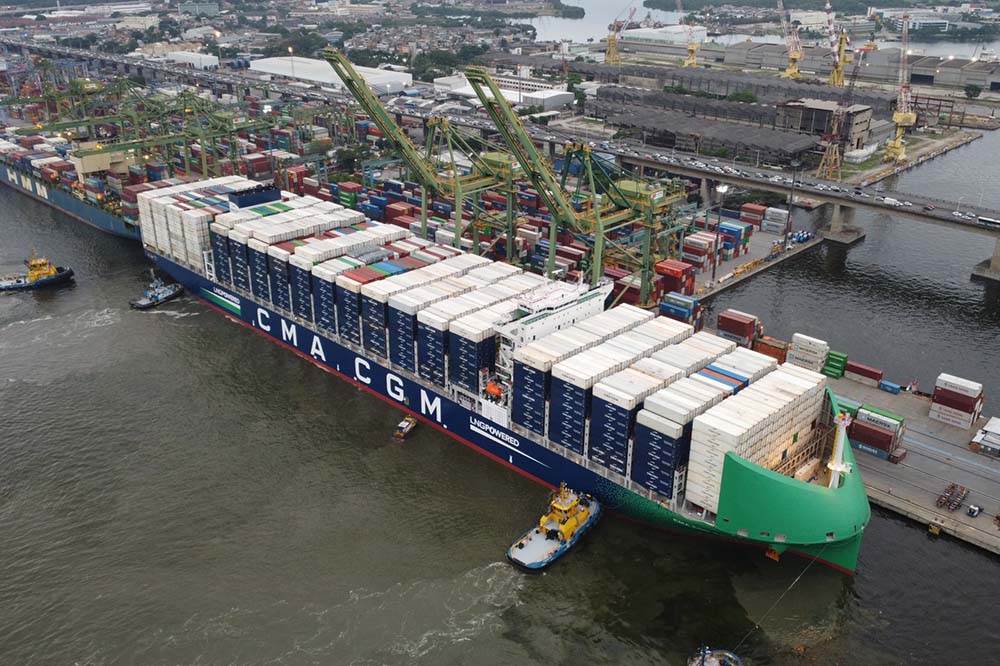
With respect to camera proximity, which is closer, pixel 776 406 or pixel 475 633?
pixel 475 633

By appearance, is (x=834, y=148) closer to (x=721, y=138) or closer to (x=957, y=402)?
(x=721, y=138)

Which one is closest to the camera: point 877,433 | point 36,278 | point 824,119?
point 877,433

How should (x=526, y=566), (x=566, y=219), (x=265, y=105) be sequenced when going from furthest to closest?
(x=265, y=105) < (x=566, y=219) < (x=526, y=566)

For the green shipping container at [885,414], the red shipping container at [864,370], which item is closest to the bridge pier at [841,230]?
the red shipping container at [864,370]

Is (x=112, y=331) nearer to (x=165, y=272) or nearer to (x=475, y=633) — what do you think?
(x=165, y=272)

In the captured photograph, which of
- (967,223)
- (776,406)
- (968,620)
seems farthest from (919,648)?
(967,223)

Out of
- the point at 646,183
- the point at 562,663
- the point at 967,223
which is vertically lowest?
the point at 562,663

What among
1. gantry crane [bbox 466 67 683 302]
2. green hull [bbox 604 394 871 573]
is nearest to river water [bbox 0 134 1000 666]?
green hull [bbox 604 394 871 573]

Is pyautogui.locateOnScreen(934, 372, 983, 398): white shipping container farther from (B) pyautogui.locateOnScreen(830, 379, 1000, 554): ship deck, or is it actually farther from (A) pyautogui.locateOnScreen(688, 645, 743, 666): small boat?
(A) pyautogui.locateOnScreen(688, 645, 743, 666): small boat

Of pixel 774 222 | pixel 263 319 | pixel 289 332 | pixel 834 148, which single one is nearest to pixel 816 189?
pixel 774 222
